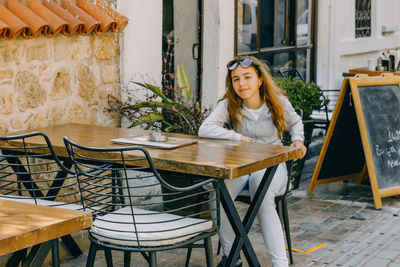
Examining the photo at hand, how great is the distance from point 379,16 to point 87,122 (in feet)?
24.5

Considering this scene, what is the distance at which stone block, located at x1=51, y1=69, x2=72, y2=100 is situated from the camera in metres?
4.99

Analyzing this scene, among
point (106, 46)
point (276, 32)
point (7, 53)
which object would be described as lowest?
point (7, 53)

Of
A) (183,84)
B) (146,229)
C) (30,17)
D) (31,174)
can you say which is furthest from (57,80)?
(146,229)

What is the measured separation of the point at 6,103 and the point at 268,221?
1902 mm

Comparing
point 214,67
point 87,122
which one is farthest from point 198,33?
point 87,122

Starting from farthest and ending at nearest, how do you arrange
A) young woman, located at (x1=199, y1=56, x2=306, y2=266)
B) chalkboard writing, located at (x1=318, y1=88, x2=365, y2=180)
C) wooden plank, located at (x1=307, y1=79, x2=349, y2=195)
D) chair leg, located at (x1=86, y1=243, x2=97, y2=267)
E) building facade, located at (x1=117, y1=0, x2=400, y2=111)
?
chalkboard writing, located at (x1=318, y1=88, x2=365, y2=180) < wooden plank, located at (x1=307, y1=79, x2=349, y2=195) < building facade, located at (x1=117, y1=0, x2=400, y2=111) < young woman, located at (x1=199, y1=56, x2=306, y2=266) < chair leg, located at (x1=86, y1=243, x2=97, y2=267)

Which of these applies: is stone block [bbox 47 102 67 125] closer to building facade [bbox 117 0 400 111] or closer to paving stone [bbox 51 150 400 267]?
building facade [bbox 117 0 400 111]

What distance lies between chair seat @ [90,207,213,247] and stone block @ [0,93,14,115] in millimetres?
1315

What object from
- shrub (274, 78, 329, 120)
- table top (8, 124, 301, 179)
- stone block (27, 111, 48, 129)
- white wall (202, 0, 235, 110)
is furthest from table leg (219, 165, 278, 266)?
white wall (202, 0, 235, 110)

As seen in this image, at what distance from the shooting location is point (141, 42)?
585 centimetres

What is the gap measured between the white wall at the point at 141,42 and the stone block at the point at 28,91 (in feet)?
3.08

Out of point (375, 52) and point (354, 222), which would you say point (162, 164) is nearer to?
point (354, 222)

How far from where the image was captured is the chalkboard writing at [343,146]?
6516 millimetres

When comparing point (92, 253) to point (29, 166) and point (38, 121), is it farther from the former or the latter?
point (38, 121)
